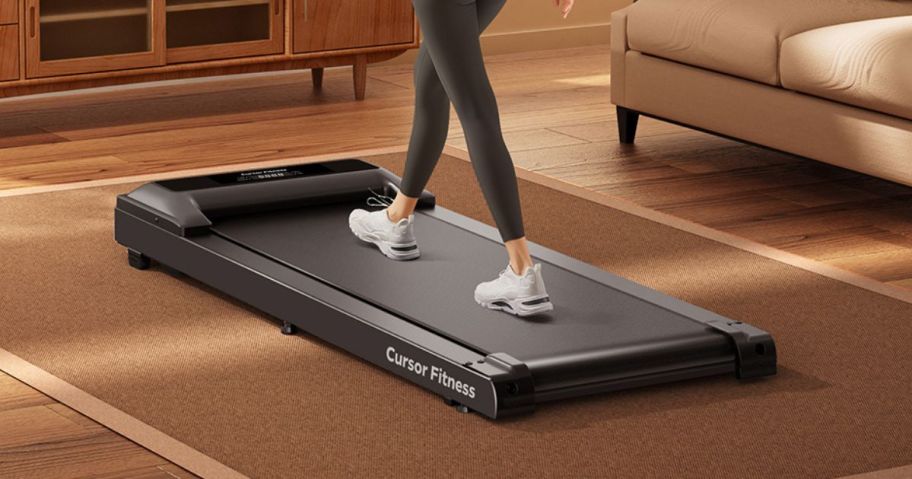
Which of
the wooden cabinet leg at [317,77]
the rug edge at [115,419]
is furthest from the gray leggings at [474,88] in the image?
the wooden cabinet leg at [317,77]

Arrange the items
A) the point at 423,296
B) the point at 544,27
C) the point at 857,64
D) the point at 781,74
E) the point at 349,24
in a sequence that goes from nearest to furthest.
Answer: the point at 423,296 → the point at 857,64 → the point at 781,74 → the point at 349,24 → the point at 544,27

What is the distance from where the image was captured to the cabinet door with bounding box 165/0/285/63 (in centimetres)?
504

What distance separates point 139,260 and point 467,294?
86 cm

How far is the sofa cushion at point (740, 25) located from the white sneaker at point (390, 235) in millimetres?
1420

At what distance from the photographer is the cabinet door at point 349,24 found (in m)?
5.25

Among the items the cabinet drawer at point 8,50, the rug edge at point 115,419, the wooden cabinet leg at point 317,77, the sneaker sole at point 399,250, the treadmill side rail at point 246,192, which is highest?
the cabinet drawer at point 8,50

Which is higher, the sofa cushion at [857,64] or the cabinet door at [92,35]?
the sofa cushion at [857,64]

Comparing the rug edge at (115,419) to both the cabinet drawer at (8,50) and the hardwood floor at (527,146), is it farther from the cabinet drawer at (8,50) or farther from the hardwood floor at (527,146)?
the cabinet drawer at (8,50)

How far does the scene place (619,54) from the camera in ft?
15.9

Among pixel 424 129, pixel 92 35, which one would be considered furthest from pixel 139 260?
pixel 92 35

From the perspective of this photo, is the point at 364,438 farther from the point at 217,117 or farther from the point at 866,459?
the point at 217,117

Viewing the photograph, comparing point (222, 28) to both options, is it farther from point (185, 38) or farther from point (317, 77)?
point (317, 77)

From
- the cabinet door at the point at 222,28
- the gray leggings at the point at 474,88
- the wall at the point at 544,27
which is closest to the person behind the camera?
the gray leggings at the point at 474,88

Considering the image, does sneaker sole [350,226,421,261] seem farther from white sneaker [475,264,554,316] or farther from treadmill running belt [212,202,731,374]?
white sneaker [475,264,554,316]
